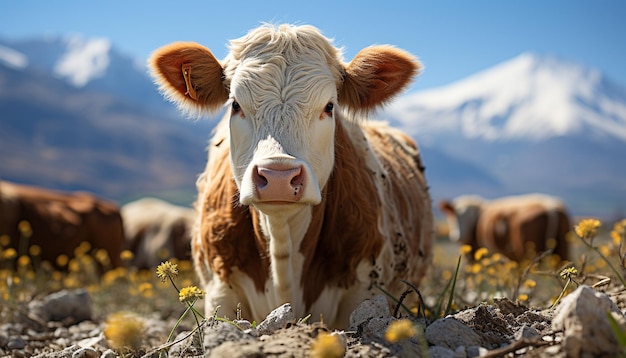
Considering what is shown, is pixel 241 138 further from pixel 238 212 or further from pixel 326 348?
pixel 326 348

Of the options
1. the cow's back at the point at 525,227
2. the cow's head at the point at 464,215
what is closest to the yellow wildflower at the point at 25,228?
the cow's back at the point at 525,227

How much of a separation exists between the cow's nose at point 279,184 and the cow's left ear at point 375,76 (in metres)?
1.32

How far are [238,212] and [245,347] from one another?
7.09ft

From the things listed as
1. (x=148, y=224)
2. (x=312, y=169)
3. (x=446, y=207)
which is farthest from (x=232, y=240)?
(x=446, y=207)

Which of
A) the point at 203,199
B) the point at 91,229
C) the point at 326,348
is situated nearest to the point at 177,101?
the point at 203,199

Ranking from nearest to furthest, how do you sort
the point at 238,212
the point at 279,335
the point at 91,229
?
the point at 279,335, the point at 238,212, the point at 91,229

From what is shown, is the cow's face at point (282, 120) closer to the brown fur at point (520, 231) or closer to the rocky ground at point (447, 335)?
the rocky ground at point (447, 335)

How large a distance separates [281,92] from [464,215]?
18.3 m

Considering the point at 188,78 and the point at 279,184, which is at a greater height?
the point at 188,78

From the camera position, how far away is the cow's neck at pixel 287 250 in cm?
436

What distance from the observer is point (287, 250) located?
4418 millimetres

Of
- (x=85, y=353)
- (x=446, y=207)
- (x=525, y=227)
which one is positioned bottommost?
(x=446, y=207)

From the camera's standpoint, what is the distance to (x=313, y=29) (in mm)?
4617

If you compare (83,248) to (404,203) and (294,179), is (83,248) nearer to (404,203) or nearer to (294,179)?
(404,203)
